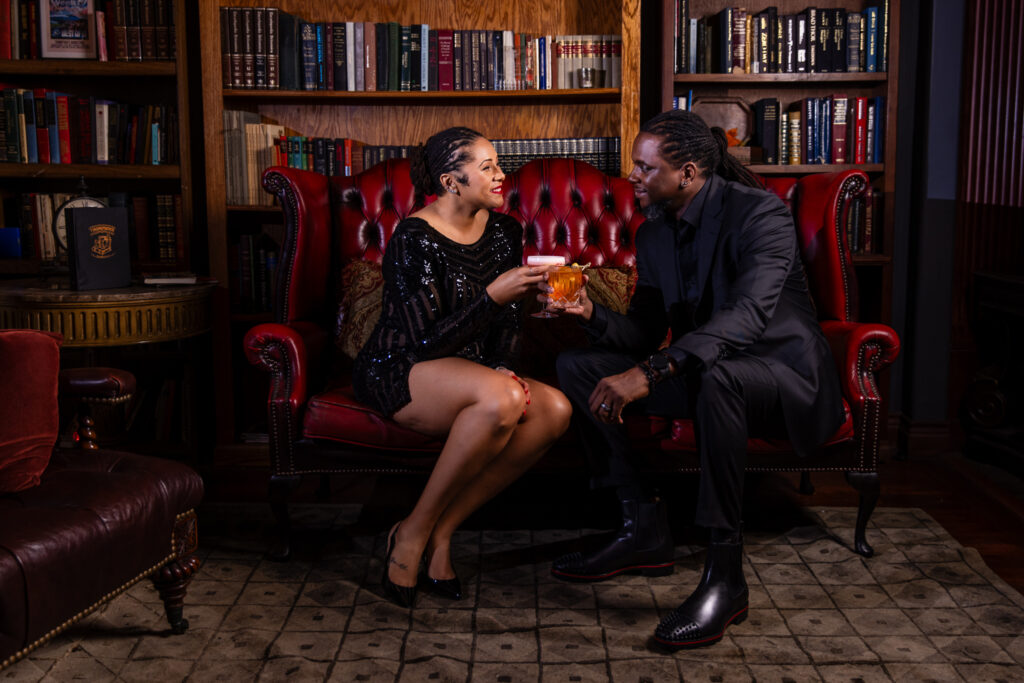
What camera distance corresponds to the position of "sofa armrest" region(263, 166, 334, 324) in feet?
8.75

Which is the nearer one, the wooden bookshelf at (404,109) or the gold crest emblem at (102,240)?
the gold crest emblem at (102,240)

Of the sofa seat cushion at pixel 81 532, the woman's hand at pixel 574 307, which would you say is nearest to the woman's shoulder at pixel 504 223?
the woman's hand at pixel 574 307

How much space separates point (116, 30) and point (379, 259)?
1.36m

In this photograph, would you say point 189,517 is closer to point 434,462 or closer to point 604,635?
point 434,462

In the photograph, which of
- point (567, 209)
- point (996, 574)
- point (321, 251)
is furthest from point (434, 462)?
point (996, 574)

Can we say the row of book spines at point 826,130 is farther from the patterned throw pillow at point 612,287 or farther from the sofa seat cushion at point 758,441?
the sofa seat cushion at point 758,441

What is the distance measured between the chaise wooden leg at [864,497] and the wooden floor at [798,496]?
0.35m

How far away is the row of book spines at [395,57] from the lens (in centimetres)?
325

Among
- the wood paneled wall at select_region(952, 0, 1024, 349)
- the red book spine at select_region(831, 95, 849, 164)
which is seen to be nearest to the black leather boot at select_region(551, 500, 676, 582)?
the red book spine at select_region(831, 95, 849, 164)

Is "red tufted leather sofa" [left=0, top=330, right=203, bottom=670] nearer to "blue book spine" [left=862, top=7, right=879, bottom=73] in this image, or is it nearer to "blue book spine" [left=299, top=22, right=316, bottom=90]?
"blue book spine" [left=299, top=22, right=316, bottom=90]

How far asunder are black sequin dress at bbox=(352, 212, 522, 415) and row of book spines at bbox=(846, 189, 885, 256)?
62.1 inches

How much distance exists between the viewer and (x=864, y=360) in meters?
2.40

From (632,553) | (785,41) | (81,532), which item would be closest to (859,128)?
(785,41)

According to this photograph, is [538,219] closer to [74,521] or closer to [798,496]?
[798,496]
